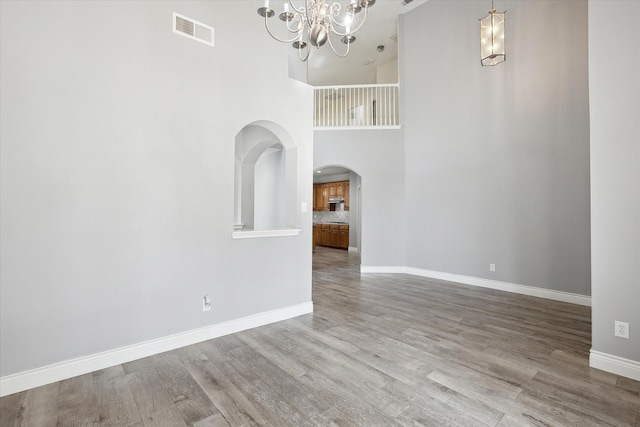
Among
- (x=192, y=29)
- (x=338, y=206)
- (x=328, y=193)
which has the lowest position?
(x=338, y=206)

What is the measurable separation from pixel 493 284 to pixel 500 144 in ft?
7.45

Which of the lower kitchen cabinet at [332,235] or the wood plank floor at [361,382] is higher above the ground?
the lower kitchen cabinet at [332,235]

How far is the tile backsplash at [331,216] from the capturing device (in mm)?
10637

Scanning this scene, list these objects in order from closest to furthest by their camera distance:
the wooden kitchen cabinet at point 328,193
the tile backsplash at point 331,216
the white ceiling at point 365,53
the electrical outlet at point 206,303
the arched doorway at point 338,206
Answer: the electrical outlet at point 206,303
the white ceiling at point 365,53
the arched doorway at point 338,206
the wooden kitchen cabinet at point 328,193
the tile backsplash at point 331,216

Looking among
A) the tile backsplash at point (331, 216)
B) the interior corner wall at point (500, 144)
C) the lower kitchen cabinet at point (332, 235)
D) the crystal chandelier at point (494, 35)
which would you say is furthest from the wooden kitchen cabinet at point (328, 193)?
the crystal chandelier at point (494, 35)

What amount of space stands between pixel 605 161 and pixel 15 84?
14.2 ft

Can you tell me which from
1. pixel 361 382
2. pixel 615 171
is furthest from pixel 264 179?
pixel 615 171

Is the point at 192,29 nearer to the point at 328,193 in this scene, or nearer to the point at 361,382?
the point at 361,382

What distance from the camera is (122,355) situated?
8.04ft

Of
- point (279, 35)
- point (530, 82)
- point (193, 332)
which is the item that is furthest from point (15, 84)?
point (530, 82)

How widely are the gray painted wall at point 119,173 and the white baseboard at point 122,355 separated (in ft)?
0.19

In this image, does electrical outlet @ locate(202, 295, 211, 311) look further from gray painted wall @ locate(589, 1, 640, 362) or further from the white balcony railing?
the white balcony railing

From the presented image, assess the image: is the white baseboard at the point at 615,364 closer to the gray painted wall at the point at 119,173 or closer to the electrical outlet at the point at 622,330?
the electrical outlet at the point at 622,330

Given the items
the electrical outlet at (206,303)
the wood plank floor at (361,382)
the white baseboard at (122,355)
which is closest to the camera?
the wood plank floor at (361,382)
